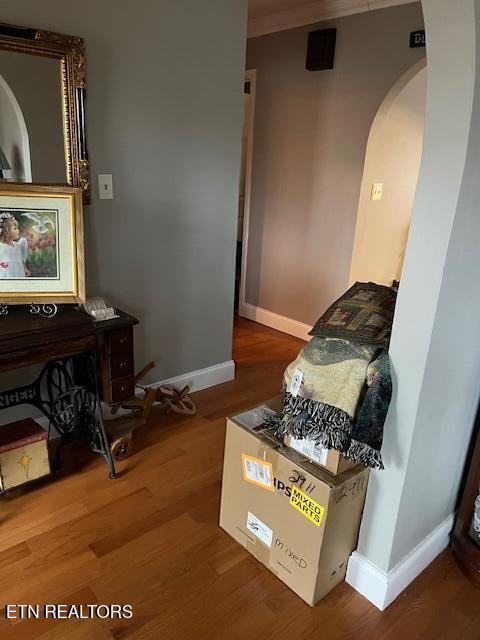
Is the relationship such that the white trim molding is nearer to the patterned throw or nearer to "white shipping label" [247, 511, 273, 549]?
the patterned throw

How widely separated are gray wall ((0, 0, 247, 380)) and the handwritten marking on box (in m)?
1.17

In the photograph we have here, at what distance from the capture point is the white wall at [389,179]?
11.0ft

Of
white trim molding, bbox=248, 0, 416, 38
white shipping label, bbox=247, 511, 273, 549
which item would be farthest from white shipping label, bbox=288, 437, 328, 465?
white trim molding, bbox=248, 0, 416, 38

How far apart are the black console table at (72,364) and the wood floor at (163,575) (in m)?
0.22

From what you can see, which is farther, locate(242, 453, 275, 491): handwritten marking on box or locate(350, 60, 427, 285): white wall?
locate(350, 60, 427, 285): white wall

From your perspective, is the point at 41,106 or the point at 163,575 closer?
the point at 163,575

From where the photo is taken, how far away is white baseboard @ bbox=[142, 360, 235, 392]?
2.85m

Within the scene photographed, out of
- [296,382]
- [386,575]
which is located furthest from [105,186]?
[386,575]

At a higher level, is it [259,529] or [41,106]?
[41,106]

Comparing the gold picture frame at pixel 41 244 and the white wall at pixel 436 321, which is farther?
the gold picture frame at pixel 41 244

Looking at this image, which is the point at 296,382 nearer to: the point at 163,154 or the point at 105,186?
the point at 105,186

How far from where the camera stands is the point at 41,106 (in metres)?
1.93

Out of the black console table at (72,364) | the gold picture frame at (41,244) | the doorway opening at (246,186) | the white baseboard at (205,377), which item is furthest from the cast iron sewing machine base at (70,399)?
the doorway opening at (246,186)

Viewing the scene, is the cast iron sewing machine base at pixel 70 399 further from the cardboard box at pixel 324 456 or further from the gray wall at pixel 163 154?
the cardboard box at pixel 324 456
